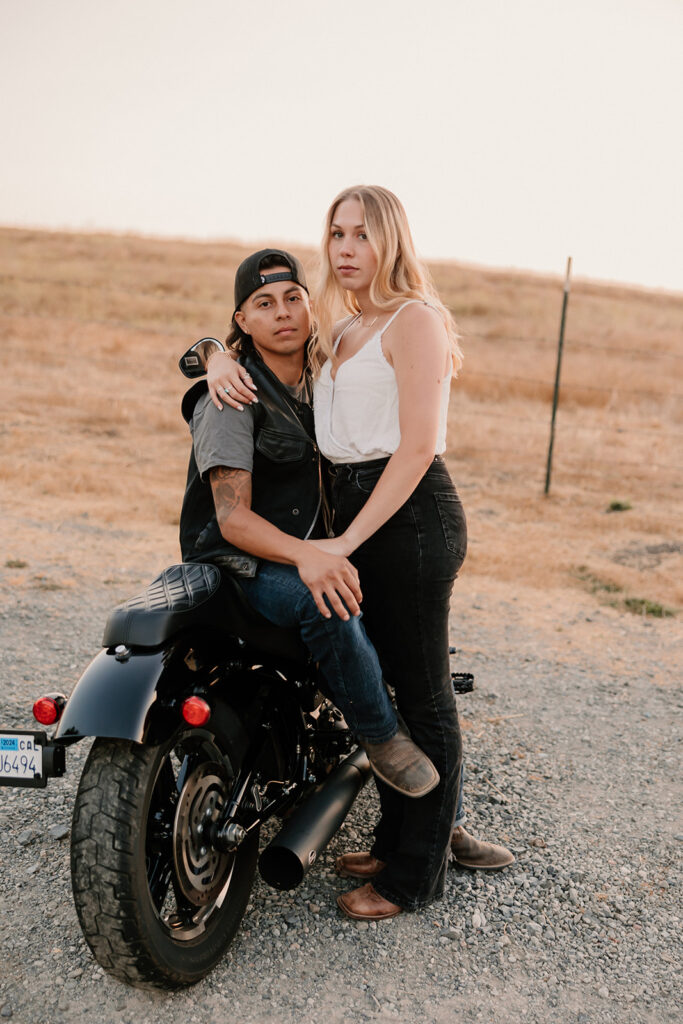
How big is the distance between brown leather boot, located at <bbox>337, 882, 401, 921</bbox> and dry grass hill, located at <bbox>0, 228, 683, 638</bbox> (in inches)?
152

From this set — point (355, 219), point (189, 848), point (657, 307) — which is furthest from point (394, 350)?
point (657, 307)

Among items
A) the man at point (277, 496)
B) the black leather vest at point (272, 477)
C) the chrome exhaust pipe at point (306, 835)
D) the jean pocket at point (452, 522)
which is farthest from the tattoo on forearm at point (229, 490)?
the chrome exhaust pipe at point (306, 835)

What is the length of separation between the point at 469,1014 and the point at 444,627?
112 cm

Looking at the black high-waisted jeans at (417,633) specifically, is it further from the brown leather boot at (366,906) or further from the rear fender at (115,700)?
the rear fender at (115,700)

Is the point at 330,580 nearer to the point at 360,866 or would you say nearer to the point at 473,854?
the point at 360,866

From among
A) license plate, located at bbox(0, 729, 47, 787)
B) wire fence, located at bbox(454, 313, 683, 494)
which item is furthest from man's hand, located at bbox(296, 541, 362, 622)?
wire fence, located at bbox(454, 313, 683, 494)

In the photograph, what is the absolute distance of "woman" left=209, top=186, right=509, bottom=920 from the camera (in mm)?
2750

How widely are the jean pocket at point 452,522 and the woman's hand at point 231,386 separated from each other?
67cm

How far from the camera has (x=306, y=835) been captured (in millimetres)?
2859

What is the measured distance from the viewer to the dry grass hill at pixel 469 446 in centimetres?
744

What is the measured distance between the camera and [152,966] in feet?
7.94

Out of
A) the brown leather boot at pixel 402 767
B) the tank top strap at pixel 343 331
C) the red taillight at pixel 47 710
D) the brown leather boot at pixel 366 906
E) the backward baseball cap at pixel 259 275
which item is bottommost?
the brown leather boot at pixel 366 906

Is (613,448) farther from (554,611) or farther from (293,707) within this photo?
(293,707)

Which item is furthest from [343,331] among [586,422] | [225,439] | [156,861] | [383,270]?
[586,422]
